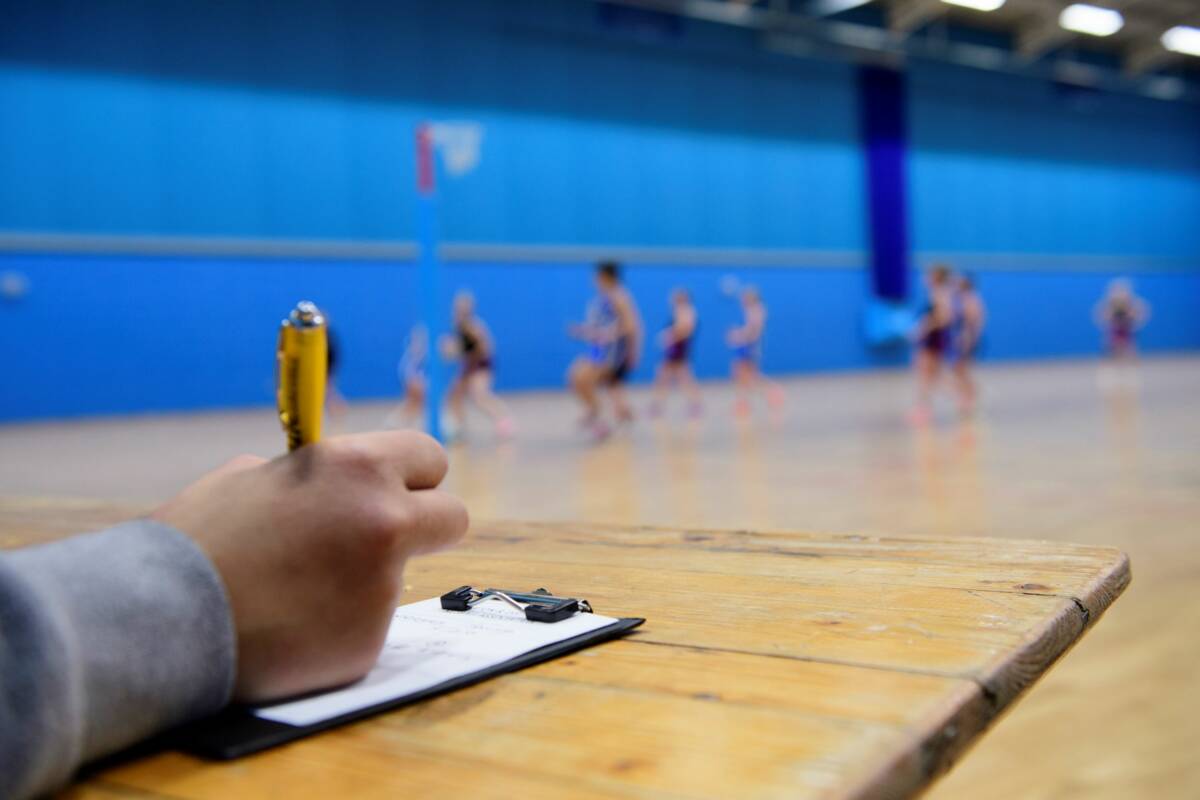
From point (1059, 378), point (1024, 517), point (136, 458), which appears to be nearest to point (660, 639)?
point (1024, 517)

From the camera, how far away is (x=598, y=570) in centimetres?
127

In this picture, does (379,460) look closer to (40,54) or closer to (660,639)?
(660,639)

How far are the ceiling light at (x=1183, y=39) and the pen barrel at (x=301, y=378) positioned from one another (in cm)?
2357

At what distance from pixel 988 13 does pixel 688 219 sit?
7.32 metres

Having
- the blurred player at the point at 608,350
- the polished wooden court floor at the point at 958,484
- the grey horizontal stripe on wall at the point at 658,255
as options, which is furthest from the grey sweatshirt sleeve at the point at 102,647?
the grey horizontal stripe on wall at the point at 658,255

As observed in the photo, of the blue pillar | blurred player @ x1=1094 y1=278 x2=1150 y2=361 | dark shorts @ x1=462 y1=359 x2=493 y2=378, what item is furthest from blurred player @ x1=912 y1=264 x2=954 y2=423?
blurred player @ x1=1094 y1=278 x2=1150 y2=361

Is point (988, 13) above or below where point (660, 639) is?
above

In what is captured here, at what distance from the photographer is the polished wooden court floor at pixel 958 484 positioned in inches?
96.3

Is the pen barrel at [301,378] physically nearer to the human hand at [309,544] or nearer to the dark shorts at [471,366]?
the human hand at [309,544]

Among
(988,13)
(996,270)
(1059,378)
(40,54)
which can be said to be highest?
(988,13)

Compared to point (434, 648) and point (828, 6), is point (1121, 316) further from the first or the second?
point (434, 648)

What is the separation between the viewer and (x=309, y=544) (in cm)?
72

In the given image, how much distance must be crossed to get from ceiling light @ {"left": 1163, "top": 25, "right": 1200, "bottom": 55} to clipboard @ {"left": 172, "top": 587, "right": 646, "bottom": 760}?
23.3 meters

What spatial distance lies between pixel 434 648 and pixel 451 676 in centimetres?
8
